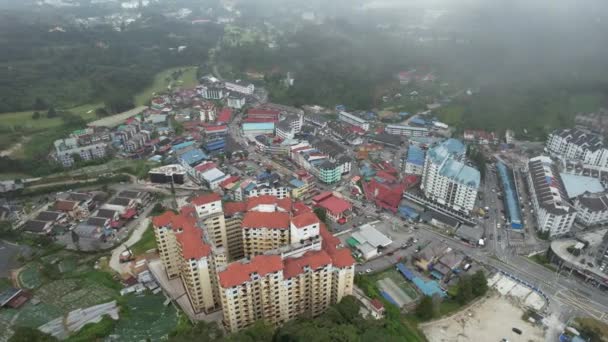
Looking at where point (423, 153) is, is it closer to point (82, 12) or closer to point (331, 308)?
point (331, 308)

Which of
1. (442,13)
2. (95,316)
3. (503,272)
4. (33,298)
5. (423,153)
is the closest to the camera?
(95,316)

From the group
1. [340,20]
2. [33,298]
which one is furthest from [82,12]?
[33,298]

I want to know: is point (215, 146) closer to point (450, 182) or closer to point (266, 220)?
point (266, 220)

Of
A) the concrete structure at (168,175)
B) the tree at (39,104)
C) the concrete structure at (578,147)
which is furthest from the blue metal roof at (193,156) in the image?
the concrete structure at (578,147)

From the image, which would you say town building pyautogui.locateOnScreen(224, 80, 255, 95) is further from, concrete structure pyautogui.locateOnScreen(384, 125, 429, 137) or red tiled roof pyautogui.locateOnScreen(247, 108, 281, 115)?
concrete structure pyautogui.locateOnScreen(384, 125, 429, 137)

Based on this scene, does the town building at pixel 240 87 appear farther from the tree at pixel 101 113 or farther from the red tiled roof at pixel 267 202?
the red tiled roof at pixel 267 202

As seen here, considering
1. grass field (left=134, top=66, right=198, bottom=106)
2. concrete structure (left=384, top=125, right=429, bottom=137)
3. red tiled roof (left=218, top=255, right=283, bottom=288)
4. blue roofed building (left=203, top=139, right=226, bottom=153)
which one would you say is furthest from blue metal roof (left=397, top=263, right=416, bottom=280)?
grass field (left=134, top=66, right=198, bottom=106)
